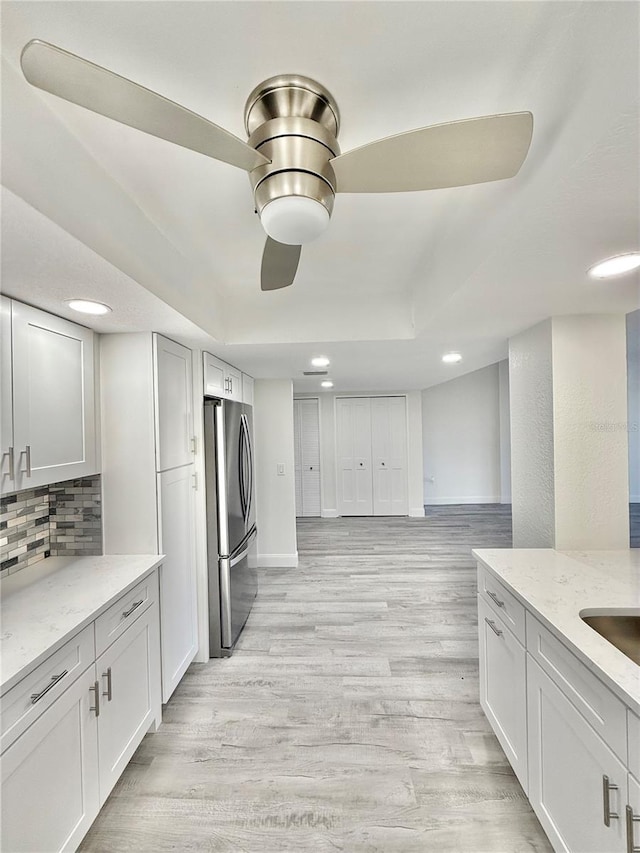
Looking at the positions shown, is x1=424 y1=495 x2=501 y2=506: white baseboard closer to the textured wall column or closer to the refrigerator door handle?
the refrigerator door handle

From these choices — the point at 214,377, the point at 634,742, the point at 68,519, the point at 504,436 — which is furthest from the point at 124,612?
the point at 504,436

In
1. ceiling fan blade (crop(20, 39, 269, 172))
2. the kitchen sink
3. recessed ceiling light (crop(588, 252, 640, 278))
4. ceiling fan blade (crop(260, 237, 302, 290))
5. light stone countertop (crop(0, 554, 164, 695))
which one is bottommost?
the kitchen sink

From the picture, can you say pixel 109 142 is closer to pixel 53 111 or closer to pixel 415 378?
pixel 53 111

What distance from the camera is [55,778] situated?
135 centimetres

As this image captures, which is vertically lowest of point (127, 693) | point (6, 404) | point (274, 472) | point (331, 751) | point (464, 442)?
point (331, 751)

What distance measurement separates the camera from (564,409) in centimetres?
223

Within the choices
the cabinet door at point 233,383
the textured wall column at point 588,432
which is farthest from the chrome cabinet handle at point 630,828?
the cabinet door at point 233,383

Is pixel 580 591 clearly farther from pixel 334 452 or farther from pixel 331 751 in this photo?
pixel 334 452

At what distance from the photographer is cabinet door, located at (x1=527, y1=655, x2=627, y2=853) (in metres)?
1.10

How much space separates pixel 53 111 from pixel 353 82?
754 mm

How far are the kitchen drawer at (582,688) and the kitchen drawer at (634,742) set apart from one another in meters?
0.01

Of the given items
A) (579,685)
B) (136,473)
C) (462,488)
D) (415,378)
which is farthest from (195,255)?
(462,488)

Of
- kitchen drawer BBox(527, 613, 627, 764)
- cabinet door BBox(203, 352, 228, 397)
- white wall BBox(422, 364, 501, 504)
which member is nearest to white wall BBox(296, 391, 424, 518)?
white wall BBox(422, 364, 501, 504)

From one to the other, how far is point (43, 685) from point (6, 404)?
3.23 ft
